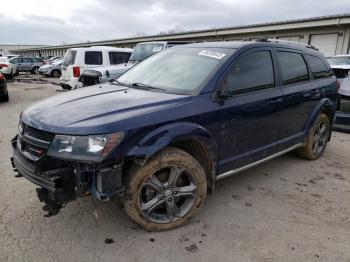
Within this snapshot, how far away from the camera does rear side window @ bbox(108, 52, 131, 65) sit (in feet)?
40.3

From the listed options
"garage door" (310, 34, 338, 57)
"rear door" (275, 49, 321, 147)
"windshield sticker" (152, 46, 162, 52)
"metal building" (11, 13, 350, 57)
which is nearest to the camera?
"rear door" (275, 49, 321, 147)

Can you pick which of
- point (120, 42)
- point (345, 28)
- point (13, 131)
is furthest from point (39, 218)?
point (120, 42)

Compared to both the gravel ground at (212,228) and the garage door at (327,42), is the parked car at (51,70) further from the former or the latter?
the gravel ground at (212,228)

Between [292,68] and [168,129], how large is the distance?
2.38 m

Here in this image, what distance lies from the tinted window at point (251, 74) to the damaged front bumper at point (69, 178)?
1.51 metres

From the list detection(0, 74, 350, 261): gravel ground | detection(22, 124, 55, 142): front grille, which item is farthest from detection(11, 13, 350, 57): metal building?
Answer: detection(22, 124, 55, 142): front grille

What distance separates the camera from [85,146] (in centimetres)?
244

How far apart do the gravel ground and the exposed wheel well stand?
447mm

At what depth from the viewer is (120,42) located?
37.9 metres

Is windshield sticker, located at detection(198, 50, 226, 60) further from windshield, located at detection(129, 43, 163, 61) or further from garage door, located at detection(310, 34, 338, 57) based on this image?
garage door, located at detection(310, 34, 338, 57)

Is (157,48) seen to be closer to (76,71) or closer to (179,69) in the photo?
(76,71)

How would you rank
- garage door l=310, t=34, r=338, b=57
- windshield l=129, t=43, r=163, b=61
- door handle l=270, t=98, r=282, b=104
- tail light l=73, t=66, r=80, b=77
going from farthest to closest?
garage door l=310, t=34, r=338, b=57 → tail light l=73, t=66, r=80, b=77 → windshield l=129, t=43, r=163, b=61 → door handle l=270, t=98, r=282, b=104

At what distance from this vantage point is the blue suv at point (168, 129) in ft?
8.24

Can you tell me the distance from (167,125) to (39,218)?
1.64 meters
